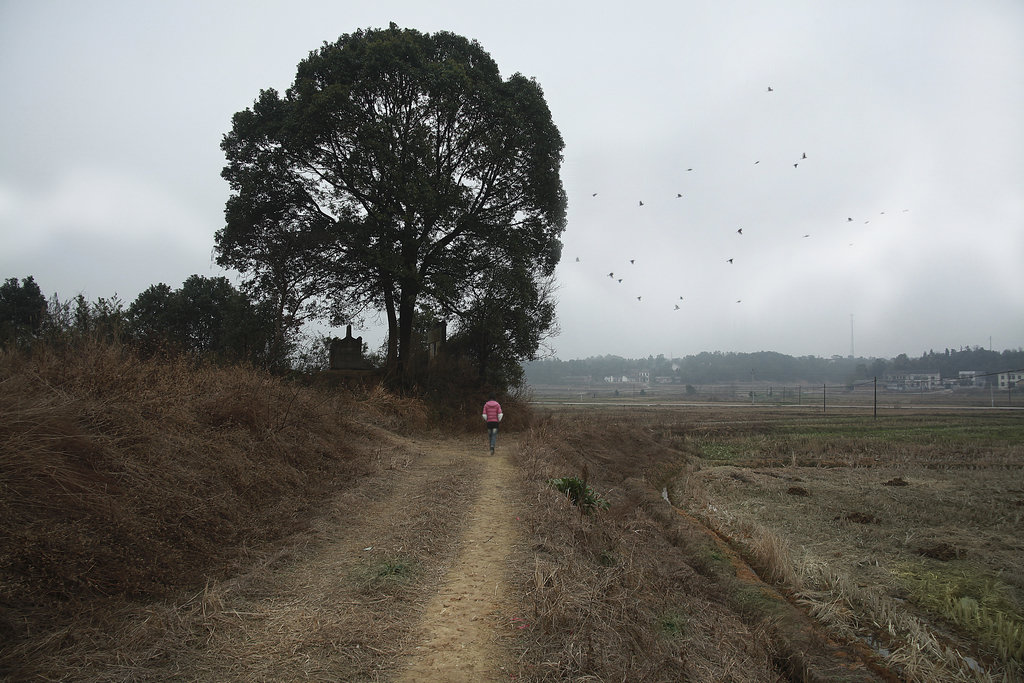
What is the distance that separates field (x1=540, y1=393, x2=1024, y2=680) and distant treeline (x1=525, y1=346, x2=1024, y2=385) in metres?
110

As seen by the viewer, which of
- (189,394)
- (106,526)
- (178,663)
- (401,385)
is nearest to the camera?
(178,663)

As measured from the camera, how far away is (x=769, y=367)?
17288 centimetres

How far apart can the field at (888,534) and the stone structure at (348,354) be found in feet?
29.9

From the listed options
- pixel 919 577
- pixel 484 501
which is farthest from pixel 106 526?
pixel 919 577

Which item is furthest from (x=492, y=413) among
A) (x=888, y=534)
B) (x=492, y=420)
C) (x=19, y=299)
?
(x=19, y=299)

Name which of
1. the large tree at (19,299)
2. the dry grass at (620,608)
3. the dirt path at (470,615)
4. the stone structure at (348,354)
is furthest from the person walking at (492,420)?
the large tree at (19,299)

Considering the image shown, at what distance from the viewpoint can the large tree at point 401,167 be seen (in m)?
19.3

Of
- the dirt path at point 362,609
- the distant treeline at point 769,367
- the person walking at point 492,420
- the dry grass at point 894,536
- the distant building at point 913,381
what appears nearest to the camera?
the dirt path at point 362,609

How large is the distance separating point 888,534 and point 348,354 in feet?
64.1

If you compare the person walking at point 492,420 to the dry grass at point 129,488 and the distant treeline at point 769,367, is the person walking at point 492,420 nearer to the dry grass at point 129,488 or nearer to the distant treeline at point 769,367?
the dry grass at point 129,488

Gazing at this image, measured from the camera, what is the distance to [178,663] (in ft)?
12.9

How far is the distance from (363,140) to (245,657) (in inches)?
712

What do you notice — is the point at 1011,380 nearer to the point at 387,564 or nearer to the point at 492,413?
the point at 492,413

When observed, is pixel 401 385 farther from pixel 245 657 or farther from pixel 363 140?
pixel 245 657
